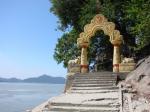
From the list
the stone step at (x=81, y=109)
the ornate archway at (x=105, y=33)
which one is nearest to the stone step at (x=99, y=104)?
the stone step at (x=81, y=109)

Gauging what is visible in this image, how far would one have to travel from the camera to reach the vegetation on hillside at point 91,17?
2888cm

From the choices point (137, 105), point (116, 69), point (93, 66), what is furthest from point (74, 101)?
point (93, 66)

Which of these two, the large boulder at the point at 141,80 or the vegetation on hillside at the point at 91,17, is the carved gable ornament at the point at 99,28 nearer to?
the vegetation on hillside at the point at 91,17

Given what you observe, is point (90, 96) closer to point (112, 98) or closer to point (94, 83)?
point (112, 98)

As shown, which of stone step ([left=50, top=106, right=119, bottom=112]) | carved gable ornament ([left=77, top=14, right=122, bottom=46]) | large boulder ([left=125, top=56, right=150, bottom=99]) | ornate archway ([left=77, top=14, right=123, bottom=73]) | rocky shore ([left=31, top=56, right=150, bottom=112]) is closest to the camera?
stone step ([left=50, top=106, right=119, bottom=112])

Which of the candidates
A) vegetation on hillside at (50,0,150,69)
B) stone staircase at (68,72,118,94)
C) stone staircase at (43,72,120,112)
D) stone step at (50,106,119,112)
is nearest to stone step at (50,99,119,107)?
stone staircase at (43,72,120,112)

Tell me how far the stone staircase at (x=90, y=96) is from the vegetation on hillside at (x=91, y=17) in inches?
228

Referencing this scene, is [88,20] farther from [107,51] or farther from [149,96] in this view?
[149,96]

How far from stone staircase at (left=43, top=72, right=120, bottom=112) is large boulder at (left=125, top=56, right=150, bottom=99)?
91 cm

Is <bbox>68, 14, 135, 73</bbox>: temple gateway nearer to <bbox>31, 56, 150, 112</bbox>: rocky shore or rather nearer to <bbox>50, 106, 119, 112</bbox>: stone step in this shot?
<bbox>31, 56, 150, 112</bbox>: rocky shore

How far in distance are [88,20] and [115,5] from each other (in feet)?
8.10

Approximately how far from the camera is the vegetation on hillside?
1137 inches

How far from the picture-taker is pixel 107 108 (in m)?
15.8

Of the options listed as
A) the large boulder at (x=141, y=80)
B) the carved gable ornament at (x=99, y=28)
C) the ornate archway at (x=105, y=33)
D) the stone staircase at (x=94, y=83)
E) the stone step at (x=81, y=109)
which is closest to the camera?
the stone step at (x=81, y=109)
